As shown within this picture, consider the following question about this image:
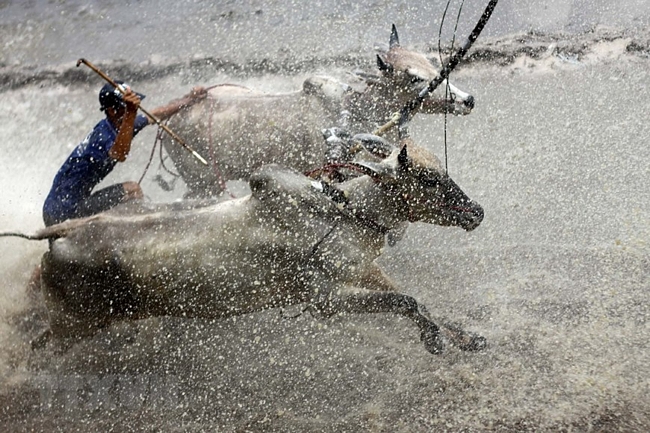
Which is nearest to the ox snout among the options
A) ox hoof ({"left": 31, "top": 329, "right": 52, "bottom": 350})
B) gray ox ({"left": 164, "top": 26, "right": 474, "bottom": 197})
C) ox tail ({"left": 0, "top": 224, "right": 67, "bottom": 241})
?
gray ox ({"left": 164, "top": 26, "right": 474, "bottom": 197})

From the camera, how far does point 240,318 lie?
4.41 m

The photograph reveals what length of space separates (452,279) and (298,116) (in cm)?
156

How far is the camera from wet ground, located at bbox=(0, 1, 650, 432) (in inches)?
150

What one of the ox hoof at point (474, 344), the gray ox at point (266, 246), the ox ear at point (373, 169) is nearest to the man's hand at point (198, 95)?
the gray ox at point (266, 246)

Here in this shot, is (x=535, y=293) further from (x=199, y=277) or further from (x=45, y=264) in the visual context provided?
(x=45, y=264)

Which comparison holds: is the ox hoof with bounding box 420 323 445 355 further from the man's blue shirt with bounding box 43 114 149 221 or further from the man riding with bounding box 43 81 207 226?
the man's blue shirt with bounding box 43 114 149 221

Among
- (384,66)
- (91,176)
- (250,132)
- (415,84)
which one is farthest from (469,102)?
(91,176)

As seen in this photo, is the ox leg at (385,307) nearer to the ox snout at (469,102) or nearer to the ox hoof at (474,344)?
the ox hoof at (474,344)

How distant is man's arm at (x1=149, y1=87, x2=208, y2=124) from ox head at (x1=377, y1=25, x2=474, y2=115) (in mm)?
1267

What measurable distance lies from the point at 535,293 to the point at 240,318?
200cm

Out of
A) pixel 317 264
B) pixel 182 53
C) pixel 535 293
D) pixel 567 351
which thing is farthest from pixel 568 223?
pixel 182 53

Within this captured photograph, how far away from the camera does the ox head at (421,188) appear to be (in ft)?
10.7

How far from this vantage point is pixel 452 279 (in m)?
4.53

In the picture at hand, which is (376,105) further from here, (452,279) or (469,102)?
(452,279)
